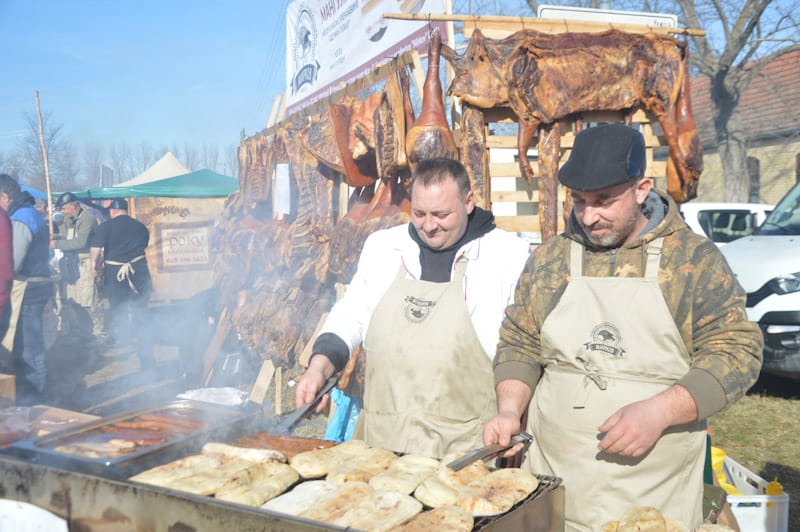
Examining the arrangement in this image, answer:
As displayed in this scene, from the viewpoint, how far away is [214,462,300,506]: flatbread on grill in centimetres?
217

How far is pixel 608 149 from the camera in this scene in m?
2.34

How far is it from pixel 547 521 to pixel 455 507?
12.8 inches

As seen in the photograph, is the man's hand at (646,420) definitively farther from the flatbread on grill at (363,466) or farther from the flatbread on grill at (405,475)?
the flatbread on grill at (363,466)

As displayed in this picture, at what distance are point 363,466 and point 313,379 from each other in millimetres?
603

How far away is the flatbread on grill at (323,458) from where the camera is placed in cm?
244

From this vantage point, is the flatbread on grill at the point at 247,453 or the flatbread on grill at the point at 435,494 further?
the flatbread on grill at the point at 247,453

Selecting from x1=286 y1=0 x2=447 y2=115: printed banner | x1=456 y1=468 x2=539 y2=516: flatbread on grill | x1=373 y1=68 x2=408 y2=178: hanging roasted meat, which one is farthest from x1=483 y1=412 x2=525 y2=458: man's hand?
x1=286 y1=0 x2=447 y2=115: printed banner

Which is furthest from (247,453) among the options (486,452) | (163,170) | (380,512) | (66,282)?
(163,170)

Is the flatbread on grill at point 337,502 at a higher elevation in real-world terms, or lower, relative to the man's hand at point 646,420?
lower

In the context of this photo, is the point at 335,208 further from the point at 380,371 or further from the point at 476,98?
the point at 380,371

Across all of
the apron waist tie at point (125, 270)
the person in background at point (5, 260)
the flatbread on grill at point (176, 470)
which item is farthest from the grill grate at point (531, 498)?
the apron waist tie at point (125, 270)

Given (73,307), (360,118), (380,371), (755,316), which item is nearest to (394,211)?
(360,118)

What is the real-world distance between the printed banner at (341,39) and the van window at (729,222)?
6.64 metres

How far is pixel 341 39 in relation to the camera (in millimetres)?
6945
